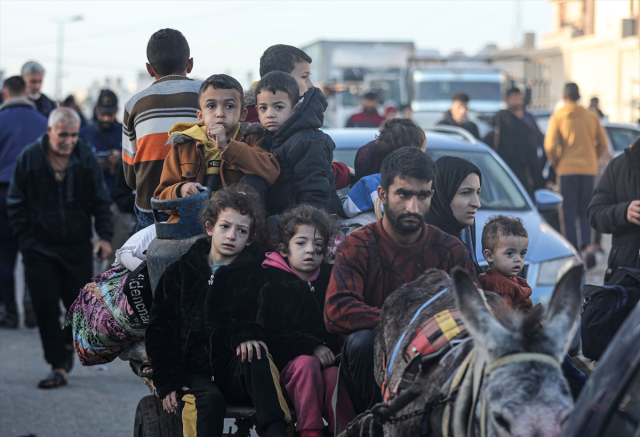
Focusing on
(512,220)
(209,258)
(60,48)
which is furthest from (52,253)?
(60,48)

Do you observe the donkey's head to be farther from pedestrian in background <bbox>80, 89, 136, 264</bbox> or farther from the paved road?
pedestrian in background <bbox>80, 89, 136, 264</bbox>

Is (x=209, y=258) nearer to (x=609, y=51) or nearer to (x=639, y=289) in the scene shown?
(x=639, y=289)

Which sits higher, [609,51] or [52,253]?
[609,51]

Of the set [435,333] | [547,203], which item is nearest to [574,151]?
[547,203]

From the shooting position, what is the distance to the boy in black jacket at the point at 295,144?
14.7 ft

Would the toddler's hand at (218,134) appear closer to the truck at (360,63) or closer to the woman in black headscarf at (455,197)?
the woman in black headscarf at (455,197)

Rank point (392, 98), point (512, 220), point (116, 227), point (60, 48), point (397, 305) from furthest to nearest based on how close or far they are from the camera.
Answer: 1. point (60, 48)
2. point (392, 98)
3. point (116, 227)
4. point (512, 220)
5. point (397, 305)

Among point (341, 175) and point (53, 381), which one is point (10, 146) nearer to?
point (53, 381)

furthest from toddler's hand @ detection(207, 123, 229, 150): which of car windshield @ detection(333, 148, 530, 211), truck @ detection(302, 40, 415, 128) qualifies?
truck @ detection(302, 40, 415, 128)

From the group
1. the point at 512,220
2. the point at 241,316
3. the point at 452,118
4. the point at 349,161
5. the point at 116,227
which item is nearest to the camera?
the point at 241,316

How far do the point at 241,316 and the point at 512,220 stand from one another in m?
1.45

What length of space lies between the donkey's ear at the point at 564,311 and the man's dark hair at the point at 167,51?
3494 millimetres

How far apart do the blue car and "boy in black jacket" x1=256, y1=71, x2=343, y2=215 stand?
7.35ft

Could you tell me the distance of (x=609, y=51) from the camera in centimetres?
4128
